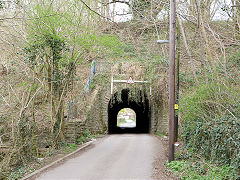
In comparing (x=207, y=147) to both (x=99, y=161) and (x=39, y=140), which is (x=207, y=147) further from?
(x=39, y=140)

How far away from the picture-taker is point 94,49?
11.0 metres

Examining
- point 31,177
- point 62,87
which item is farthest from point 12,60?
point 31,177

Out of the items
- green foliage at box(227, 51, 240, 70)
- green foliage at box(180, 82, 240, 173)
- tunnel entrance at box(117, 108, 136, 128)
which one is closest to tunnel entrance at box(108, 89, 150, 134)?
green foliage at box(227, 51, 240, 70)

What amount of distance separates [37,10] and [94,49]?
9.89ft

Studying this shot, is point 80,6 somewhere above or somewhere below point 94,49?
above

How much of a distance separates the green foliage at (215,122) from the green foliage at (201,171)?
206mm

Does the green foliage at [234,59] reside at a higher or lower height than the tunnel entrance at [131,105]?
higher

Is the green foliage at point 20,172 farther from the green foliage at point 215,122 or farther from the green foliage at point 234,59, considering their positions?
the green foliage at point 234,59

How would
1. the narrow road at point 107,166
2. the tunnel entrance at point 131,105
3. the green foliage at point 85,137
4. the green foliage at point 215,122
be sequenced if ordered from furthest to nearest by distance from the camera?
the tunnel entrance at point 131,105 → the green foliage at point 85,137 → the narrow road at point 107,166 → the green foliage at point 215,122

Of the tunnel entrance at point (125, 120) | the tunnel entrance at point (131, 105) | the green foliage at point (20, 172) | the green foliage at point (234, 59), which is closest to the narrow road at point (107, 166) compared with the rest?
the green foliage at point (20, 172)

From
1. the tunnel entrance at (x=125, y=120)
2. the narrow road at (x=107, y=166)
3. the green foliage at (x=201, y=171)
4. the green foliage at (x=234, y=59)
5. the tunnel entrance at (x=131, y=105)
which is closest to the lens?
the green foliage at (x=201, y=171)

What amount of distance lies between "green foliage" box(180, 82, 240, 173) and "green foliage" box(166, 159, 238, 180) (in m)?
0.21

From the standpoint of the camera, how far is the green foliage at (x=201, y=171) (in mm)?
5629

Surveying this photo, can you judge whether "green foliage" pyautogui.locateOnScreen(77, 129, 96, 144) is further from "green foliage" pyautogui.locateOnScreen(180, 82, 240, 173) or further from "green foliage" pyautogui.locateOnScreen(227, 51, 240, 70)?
"green foliage" pyautogui.locateOnScreen(227, 51, 240, 70)
